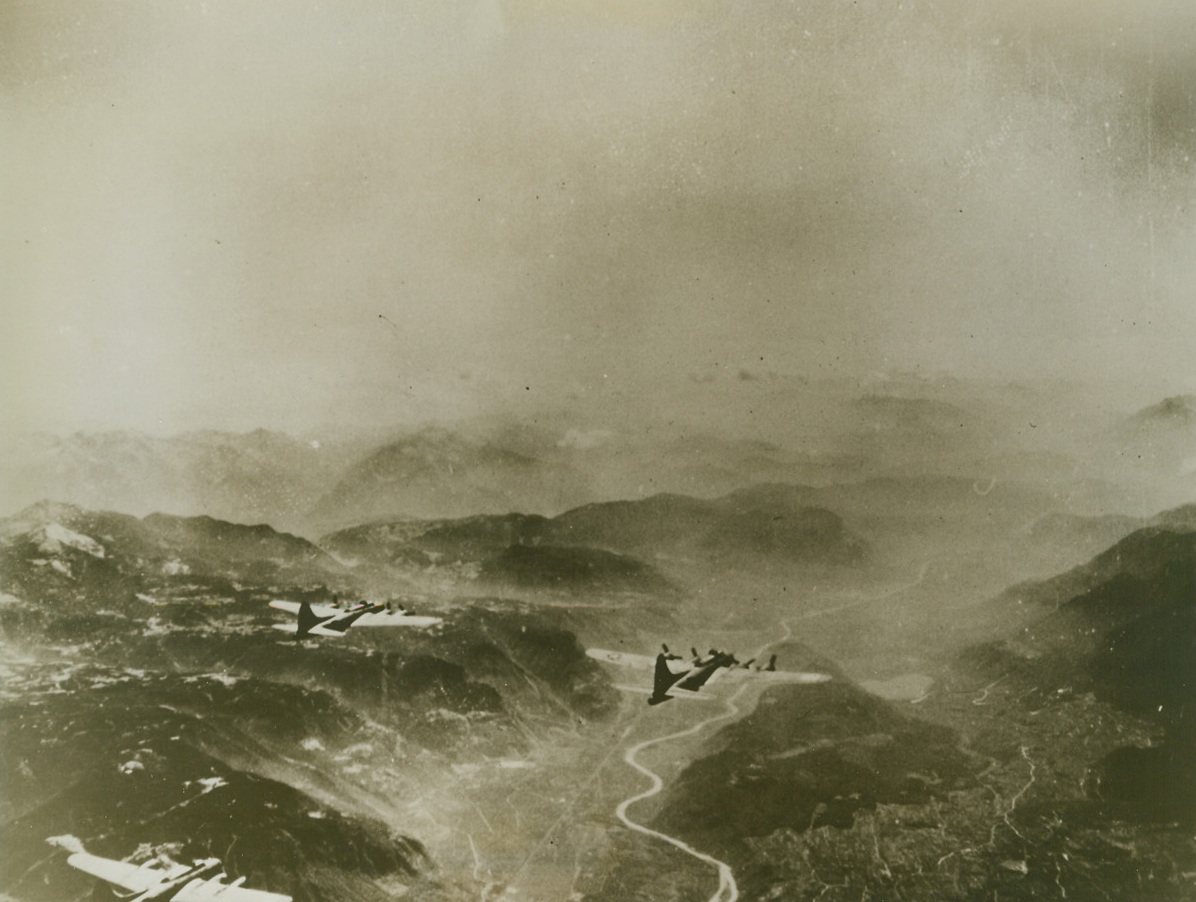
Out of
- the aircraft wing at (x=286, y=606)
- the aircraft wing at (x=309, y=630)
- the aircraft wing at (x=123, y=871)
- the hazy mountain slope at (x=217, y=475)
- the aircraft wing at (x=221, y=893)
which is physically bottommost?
the aircraft wing at (x=221, y=893)

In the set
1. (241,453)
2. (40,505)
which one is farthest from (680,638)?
(40,505)

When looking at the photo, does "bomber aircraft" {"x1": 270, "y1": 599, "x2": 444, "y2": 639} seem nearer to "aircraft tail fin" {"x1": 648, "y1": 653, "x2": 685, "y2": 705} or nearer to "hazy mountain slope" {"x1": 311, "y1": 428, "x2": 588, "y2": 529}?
"hazy mountain slope" {"x1": 311, "y1": 428, "x2": 588, "y2": 529}

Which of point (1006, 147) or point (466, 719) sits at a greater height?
point (1006, 147)

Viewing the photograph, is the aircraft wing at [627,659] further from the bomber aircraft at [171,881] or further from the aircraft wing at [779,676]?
the bomber aircraft at [171,881]

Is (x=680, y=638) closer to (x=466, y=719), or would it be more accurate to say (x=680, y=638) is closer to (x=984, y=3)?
(x=466, y=719)

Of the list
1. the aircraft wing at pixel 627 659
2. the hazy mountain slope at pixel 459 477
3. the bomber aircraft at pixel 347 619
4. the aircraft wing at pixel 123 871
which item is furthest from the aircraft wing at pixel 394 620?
the aircraft wing at pixel 123 871

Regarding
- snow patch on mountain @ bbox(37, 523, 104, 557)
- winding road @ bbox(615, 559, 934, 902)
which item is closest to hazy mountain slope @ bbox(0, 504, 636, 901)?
snow patch on mountain @ bbox(37, 523, 104, 557)

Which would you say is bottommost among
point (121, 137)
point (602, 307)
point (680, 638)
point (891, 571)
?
point (680, 638)
